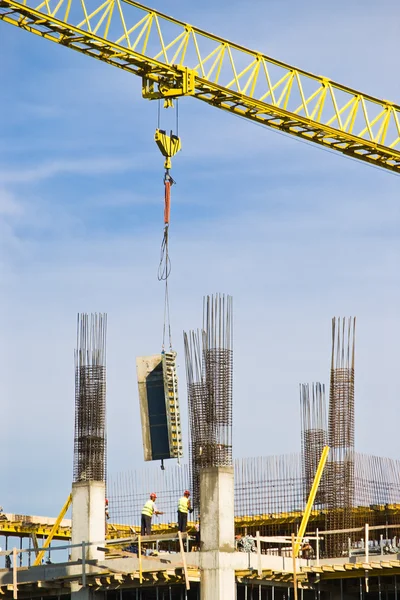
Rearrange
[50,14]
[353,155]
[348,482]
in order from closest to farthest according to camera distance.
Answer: [348,482] → [50,14] → [353,155]

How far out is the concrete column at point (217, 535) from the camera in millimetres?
32844

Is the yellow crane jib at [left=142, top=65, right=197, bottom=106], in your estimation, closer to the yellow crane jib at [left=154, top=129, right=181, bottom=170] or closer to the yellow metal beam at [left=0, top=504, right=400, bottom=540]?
the yellow crane jib at [left=154, top=129, right=181, bottom=170]

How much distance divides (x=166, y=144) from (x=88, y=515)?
43.0ft

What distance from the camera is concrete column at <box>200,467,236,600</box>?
32844mm

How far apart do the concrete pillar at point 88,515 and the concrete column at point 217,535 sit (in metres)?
3.96

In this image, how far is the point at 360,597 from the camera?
36.0 meters

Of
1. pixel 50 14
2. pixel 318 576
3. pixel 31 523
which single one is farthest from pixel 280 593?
pixel 50 14

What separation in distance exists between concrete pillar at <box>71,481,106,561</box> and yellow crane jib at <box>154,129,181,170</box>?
38.0ft

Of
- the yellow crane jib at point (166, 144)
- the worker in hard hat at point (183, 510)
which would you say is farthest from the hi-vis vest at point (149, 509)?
the yellow crane jib at point (166, 144)

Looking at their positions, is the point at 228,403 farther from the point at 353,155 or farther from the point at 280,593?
the point at 353,155

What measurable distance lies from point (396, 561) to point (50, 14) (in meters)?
20.2

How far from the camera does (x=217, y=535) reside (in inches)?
1299

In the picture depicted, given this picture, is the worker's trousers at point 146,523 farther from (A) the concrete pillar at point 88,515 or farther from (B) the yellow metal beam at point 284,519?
(B) the yellow metal beam at point 284,519

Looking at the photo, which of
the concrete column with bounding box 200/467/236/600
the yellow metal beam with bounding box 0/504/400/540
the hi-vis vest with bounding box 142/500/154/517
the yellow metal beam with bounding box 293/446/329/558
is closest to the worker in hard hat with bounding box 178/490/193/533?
the hi-vis vest with bounding box 142/500/154/517
